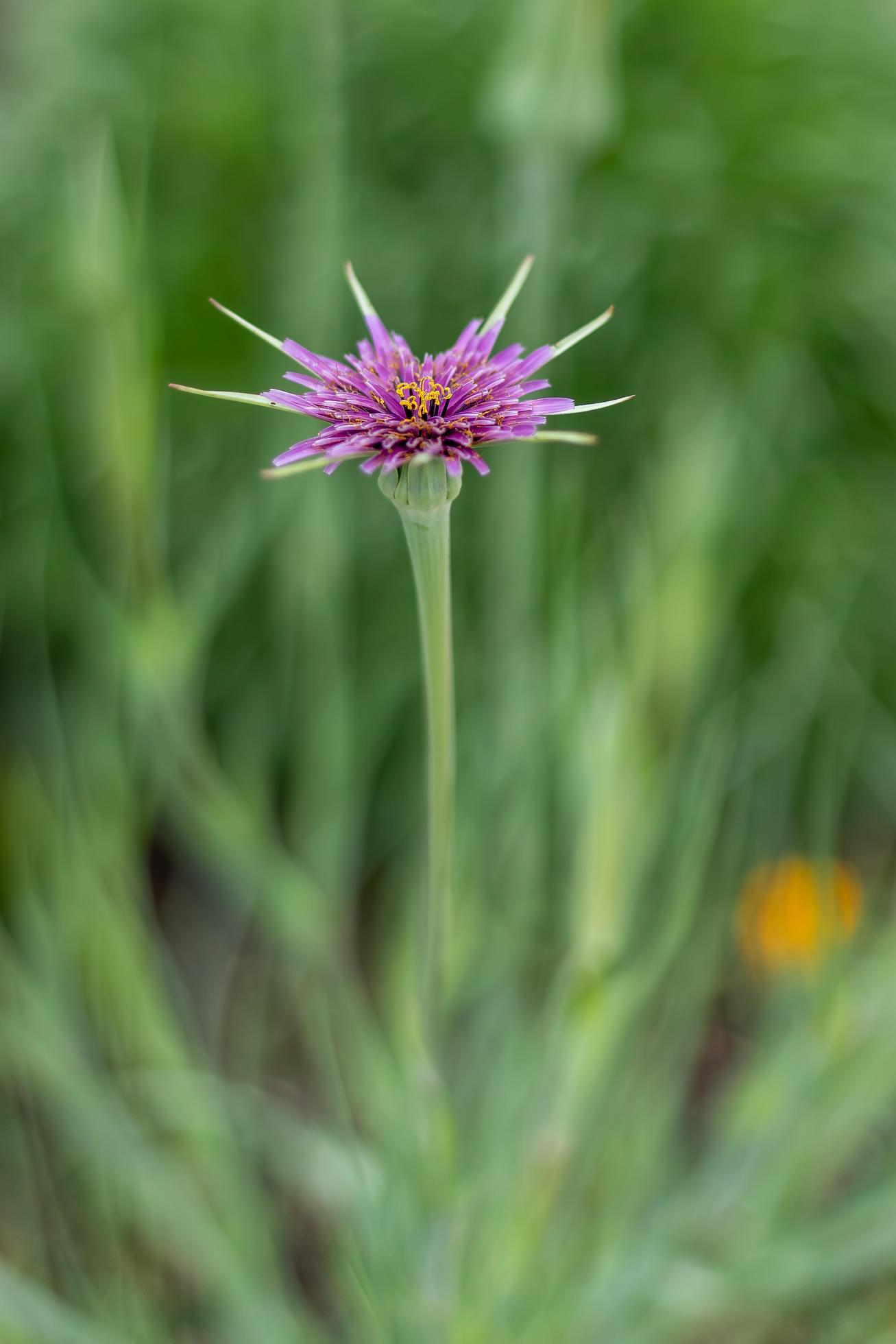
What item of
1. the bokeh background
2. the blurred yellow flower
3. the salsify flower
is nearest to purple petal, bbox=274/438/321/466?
the salsify flower

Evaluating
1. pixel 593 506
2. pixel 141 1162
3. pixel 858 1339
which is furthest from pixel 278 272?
pixel 858 1339

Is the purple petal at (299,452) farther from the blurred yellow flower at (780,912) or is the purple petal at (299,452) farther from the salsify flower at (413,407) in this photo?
the blurred yellow flower at (780,912)

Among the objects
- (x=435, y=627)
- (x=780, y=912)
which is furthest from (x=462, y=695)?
(x=435, y=627)

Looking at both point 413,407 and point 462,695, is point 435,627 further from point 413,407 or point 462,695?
point 462,695

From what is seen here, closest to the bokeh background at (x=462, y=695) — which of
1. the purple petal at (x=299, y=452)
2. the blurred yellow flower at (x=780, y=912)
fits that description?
the blurred yellow flower at (x=780, y=912)

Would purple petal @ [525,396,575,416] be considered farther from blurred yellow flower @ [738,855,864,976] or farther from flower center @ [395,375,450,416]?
blurred yellow flower @ [738,855,864,976]

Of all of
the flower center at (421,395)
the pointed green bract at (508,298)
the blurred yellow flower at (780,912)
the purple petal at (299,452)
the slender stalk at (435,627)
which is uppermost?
the blurred yellow flower at (780,912)

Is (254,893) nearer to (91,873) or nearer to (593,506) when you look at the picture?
(91,873)
